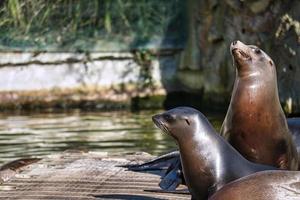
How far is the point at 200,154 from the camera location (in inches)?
182

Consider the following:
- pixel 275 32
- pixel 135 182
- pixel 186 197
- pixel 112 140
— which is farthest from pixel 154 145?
pixel 186 197

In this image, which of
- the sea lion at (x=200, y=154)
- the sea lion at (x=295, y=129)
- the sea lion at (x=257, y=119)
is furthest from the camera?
the sea lion at (x=295, y=129)

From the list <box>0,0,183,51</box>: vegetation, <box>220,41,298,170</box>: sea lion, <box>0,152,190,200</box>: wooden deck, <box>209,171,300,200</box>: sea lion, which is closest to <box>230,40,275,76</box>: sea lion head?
<box>220,41,298,170</box>: sea lion

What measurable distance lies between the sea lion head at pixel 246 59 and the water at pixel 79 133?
3845 millimetres

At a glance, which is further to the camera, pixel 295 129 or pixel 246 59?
pixel 295 129

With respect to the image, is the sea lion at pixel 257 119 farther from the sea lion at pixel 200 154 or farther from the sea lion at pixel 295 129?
the sea lion at pixel 200 154

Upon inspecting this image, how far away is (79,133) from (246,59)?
5.97 meters

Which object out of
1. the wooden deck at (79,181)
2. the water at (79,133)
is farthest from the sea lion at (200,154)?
the water at (79,133)

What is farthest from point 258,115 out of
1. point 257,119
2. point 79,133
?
point 79,133

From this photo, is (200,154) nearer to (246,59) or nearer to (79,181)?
(246,59)

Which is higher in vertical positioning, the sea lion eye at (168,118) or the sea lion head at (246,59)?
the sea lion head at (246,59)

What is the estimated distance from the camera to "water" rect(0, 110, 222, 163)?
9719 mm

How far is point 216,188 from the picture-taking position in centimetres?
455

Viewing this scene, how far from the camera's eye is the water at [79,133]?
9719 millimetres
